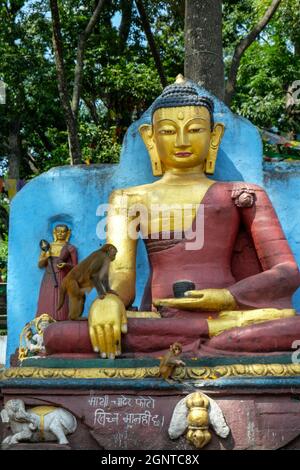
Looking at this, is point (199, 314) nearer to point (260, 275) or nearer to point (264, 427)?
point (260, 275)

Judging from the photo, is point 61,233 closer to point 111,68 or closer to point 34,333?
point 34,333

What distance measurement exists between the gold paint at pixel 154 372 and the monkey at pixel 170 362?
46 millimetres

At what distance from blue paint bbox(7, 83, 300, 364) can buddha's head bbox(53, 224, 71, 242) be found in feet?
0.23

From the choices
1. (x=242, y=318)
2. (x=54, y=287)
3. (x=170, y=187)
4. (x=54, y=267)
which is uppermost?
(x=170, y=187)

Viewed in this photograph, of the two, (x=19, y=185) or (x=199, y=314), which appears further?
(x=19, y=185)

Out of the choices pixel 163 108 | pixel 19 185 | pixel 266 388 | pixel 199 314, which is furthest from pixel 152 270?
pixel 19 185

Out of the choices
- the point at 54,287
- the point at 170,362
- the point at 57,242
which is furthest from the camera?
the point at 57,242

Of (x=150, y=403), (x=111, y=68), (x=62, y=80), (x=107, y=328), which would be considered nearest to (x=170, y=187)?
(x=107, y=328)

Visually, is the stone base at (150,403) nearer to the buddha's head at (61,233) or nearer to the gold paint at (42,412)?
the gold paint at (42,412)

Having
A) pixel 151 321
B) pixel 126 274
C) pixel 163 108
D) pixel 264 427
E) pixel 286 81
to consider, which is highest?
pixel 286 81

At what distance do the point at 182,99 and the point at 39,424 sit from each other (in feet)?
9.39

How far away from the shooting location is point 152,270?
241 inches

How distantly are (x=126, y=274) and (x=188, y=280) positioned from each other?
1.58 feet

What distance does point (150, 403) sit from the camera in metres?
4.71
